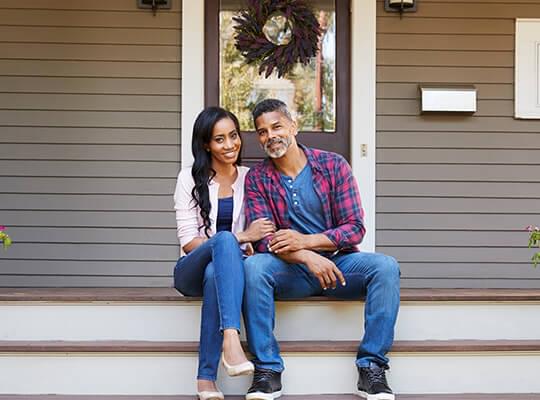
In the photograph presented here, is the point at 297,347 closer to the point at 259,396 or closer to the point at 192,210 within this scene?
the point at 259,396

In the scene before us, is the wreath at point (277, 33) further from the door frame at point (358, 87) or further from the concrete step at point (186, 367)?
the concrete step at point (186, 367)

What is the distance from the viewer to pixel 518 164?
157 inches

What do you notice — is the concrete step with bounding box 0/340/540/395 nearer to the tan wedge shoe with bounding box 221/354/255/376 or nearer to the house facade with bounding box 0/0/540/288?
the tan wedge shoe with bounding box 221/354/255/376

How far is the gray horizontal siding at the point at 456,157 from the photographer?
396cm

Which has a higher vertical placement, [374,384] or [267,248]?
[267,248]

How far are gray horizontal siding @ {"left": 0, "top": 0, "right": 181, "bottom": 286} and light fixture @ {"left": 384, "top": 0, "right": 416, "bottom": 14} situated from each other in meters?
1.13

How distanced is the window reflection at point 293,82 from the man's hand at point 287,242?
4.46ft

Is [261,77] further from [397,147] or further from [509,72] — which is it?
[509,72]

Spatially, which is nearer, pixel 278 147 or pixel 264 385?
pixel 264 385

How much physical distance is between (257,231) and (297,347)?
1.57 ft

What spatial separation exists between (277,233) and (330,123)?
1.40 meters

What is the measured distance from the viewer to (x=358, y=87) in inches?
155

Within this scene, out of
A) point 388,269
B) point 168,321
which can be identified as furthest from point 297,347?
point 168,321

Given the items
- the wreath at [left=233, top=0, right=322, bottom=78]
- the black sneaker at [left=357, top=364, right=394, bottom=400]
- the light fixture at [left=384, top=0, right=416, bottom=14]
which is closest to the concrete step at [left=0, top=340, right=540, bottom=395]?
the black sneaker at [left=357, top=364, right=394, bottom=400]
